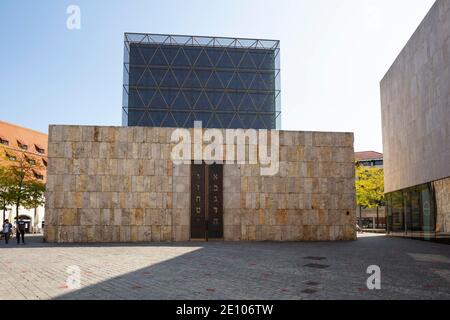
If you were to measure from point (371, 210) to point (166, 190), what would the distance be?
63883 millimetres

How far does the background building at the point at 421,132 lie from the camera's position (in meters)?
24.0

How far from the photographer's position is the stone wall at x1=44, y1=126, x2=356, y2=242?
25.2 meters

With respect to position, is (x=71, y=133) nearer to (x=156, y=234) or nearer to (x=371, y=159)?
(x=156, y=234)

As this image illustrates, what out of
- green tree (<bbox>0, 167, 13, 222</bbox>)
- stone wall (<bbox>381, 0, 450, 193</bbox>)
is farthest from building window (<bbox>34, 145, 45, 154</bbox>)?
stone wall (<bbox>381, 0, 450, 193</bbox>)

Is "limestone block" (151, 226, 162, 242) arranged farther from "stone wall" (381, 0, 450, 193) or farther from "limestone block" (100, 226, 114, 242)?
"stone wall" (381, 0, 450, 193)

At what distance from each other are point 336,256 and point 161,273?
8754 mm

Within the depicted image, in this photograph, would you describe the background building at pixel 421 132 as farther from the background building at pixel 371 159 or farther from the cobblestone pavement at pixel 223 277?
the background building at pixel 371 159

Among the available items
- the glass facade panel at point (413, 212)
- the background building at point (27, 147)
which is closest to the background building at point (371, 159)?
the glass facade panel at point (413, 212)

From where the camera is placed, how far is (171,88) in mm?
71250

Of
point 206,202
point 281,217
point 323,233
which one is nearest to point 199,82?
point 206,202

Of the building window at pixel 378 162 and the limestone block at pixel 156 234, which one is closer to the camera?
the limestone block at pixel 156 234

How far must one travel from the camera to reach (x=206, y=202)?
2619 cm
